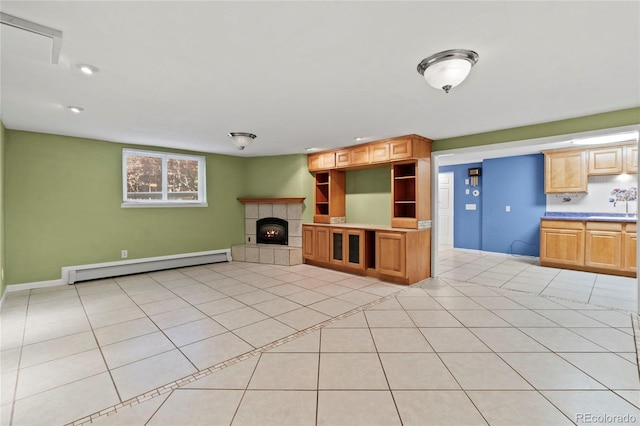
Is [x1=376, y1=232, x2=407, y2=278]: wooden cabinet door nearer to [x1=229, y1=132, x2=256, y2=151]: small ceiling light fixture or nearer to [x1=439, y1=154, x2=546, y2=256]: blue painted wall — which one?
[x1=229, y1=132, x2=256, y2=151]: small ceiling light fixture

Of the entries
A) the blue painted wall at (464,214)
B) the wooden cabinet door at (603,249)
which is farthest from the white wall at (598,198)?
the blue painted wall at (464,214)

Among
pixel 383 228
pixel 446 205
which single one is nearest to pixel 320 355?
pixel 383 228

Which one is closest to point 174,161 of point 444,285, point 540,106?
point 444,285

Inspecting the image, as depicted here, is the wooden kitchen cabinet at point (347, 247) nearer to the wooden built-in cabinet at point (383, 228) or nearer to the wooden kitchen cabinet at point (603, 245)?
the wooden built-in cabinet at point (383, 228)

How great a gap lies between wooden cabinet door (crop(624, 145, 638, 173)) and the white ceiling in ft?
8.68

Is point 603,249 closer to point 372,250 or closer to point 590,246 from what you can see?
point 590,246

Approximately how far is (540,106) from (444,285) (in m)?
2.64

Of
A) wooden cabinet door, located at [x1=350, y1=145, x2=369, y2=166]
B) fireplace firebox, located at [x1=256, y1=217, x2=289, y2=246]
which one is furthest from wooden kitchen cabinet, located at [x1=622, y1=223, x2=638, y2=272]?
fireplace firebox, located at [x1=256, y1=217, x2=289, y2=246]

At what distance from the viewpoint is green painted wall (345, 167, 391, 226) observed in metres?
5.54

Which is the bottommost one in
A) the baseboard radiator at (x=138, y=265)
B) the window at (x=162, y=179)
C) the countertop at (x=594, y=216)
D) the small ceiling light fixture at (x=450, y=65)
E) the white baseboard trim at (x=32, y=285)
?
the white baseboard trim at (x=32, y=285)

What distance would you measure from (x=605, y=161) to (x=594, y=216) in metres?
1.03

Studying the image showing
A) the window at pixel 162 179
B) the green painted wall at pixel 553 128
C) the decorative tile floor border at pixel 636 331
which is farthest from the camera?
the window at pixel 162 179

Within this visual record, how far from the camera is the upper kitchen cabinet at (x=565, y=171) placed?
5.45 metres

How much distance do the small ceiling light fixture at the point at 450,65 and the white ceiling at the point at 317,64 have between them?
0.06m
